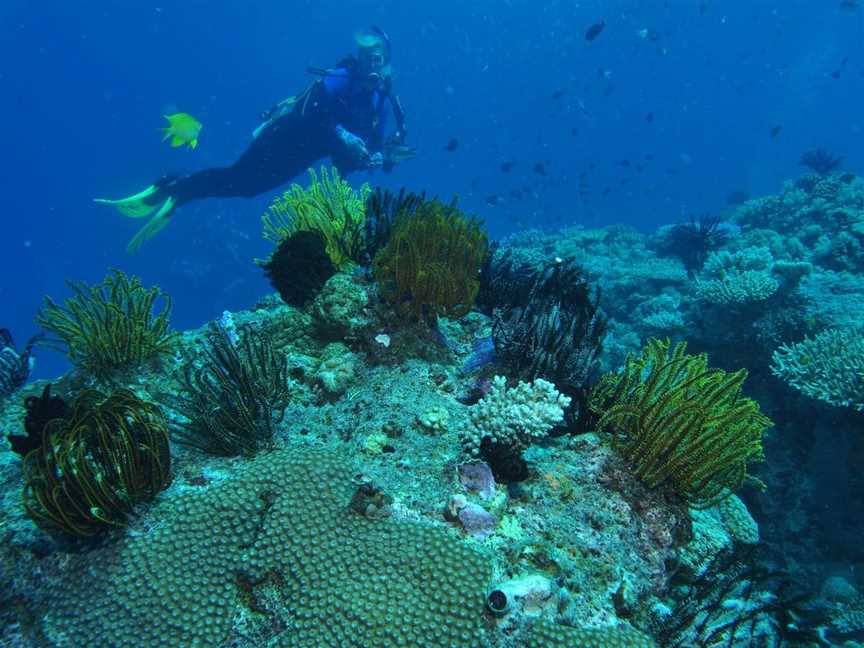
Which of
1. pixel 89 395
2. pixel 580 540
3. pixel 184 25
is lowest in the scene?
pixel 580 540

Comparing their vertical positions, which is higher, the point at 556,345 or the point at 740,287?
the point at 740,287

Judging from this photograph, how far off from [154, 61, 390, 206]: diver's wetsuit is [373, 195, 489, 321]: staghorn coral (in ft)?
32.1

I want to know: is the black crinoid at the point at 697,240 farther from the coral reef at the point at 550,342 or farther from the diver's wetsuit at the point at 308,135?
the coral reef at the point at 550,342

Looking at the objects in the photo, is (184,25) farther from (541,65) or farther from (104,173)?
(541,65)

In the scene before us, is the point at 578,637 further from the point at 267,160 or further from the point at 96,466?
the point at 267,160

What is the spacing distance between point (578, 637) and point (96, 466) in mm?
3283

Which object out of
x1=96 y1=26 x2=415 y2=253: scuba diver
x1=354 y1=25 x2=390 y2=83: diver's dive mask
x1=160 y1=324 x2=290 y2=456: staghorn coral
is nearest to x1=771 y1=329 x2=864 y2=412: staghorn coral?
x1=160 y1=324 x2=290 y2=456: staghorn coral

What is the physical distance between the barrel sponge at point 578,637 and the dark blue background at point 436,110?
186 feet

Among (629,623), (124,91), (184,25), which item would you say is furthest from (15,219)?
(629,623)

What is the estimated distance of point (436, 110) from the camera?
17238cm

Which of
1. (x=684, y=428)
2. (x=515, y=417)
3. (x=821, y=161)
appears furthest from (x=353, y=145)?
(x=821, y=161)

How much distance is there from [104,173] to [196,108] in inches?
1631

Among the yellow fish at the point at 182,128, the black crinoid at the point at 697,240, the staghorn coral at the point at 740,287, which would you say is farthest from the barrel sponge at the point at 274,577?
the black crinoid at the point at 697,240

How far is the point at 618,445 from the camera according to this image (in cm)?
403
